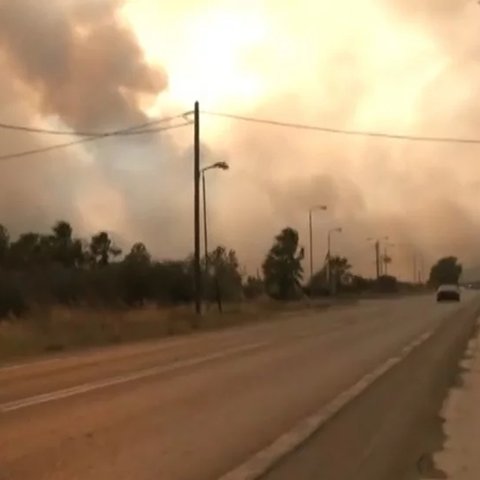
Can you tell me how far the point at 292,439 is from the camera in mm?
13969

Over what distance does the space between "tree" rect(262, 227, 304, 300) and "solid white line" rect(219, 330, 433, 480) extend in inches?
5051

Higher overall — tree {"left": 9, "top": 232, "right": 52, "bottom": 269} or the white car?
tree {"left": 9, "top": 232, "right": 52, "bottom": 269}

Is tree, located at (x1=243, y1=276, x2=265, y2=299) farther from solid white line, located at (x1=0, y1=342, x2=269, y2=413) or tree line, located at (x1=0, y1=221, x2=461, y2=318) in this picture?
solid white line, located at (x1=0, y1=342, x2=269, y2=413)

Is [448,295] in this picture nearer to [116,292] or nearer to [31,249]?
[116,292]

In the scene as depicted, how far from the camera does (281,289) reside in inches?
5822

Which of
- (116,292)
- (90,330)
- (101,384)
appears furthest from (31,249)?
(101,384)

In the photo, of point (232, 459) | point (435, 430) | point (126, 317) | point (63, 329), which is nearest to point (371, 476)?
point (232, 459)

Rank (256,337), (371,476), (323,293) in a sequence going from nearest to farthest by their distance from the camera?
(371,476) → (256,337) → (323,293)

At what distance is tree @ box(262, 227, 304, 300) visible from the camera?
Result: 5999 inches

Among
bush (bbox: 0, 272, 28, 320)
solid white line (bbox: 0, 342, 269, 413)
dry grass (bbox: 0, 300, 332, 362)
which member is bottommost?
solid white line (bbox: 0, 342, 269, 413)

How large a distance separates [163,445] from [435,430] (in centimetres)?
406

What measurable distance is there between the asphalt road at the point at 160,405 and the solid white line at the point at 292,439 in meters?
0.18

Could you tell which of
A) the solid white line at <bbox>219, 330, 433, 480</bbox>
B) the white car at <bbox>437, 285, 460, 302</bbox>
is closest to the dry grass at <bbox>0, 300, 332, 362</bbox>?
the solid white line at <bbox>219, 330, 433, 480</bbox>

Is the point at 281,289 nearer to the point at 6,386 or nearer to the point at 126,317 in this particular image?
the point at 126,317
